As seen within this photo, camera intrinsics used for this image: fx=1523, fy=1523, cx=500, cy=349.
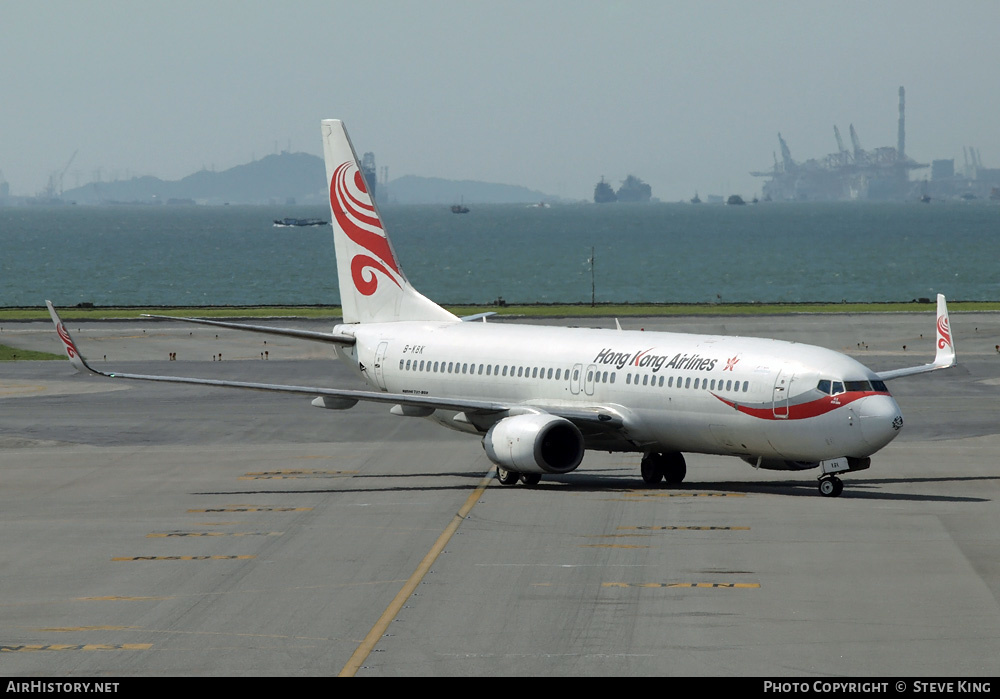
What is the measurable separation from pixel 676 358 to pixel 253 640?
2199 cm

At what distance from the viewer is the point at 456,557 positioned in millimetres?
33656

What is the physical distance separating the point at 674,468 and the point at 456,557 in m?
14.0

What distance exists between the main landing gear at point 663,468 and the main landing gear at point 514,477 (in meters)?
3.27

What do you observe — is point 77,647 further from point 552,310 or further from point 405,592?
point 552,310

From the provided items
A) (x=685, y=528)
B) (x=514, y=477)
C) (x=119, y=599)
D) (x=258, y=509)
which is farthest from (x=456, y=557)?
(x=514, y=477)

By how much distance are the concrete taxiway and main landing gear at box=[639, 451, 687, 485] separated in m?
0.95

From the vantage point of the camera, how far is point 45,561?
3338 centimetres

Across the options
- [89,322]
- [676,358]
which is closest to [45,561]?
[676,358]

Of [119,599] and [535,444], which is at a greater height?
[119,599]

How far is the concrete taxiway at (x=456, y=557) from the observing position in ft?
80.3

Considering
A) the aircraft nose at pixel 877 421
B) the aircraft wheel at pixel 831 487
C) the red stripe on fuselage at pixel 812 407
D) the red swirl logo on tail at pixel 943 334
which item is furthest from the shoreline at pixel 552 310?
the aircraft nose at pixel 877 421

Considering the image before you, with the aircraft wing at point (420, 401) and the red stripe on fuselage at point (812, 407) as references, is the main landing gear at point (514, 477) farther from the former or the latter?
the red stripe on fuselage at point (812, 407)
